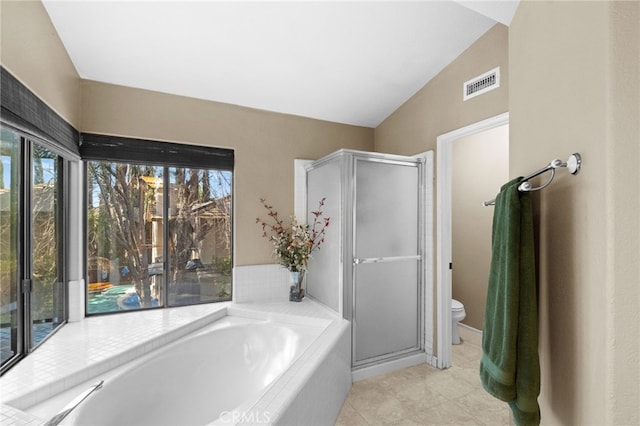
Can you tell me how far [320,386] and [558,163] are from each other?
1.60m

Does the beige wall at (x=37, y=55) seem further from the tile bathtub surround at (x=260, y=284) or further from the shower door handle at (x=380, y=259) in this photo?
A: the shower door handle at (x=380, y=259)

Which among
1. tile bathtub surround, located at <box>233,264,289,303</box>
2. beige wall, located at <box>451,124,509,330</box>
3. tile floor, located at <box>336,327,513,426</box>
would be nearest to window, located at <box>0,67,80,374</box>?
tile bathtub surround, located at <box>233,264,289,303</box>

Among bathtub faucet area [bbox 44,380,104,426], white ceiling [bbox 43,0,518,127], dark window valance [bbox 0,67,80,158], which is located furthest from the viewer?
white ceiling [bbox 43,0,518,127]

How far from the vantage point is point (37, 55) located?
163 cm

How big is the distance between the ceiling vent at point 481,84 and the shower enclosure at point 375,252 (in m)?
0.61

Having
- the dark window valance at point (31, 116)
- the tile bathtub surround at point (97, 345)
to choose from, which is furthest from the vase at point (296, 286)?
the dark window valance at point (31, 116)

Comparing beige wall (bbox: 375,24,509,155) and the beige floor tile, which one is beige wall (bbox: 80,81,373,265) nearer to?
beige wall (bbox: 375,24,509,155)

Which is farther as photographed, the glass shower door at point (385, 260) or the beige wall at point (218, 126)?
the glass shower door at point (385, 260)

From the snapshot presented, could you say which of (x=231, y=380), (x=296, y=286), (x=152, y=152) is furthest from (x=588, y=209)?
(x=152, y=152)

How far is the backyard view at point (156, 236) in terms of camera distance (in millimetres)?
2479

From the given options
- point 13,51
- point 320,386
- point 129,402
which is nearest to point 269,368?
point 320,386

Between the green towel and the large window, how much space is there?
6.87 feet

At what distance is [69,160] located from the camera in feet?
7.50

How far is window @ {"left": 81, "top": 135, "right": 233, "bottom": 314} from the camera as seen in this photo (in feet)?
8.09
